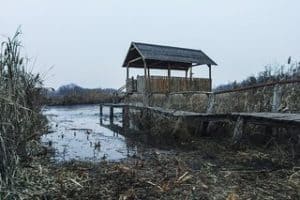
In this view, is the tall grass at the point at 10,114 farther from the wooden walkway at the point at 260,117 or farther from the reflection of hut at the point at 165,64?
the reflection of hut at the point at 165,64

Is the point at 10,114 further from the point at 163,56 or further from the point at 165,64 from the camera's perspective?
the point at 165,64

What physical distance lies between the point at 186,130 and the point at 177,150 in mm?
1900

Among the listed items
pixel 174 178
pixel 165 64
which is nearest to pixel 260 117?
pixel 174 178

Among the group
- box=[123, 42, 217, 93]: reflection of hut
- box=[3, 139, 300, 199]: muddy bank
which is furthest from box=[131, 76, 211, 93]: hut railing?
box=[3, 139, 300, 199]: muddy bank

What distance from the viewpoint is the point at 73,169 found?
6.10 metres

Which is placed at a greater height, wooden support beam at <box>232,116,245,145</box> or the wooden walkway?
the wooden walkway

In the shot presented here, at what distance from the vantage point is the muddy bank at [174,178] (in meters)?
4.52

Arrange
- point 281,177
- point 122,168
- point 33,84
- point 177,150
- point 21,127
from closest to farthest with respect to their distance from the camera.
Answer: point 21,127 → point 281,177 → point 122,168 → point 33,84 → point 177,150

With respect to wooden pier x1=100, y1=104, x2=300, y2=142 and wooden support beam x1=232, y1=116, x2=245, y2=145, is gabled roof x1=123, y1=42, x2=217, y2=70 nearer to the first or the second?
wooden pier x1=100, y1=104, x2=300, y2=142

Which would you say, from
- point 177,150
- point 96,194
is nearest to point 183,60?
point 177,150

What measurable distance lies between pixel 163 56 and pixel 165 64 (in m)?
4.17

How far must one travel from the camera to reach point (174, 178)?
5.30m

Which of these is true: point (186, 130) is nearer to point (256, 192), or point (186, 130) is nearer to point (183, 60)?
point (256, 192)

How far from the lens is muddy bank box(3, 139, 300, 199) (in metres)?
4.52
